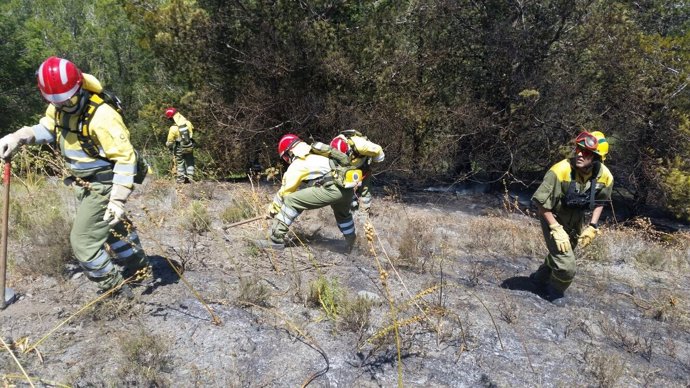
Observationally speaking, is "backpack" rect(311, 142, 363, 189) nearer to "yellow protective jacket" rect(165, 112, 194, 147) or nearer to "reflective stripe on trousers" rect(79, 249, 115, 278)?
"reflective stripe on trousers" rect(79, 249, 115, 278)

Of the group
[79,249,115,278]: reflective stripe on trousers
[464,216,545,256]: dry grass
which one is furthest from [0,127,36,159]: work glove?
[464,216,545,256]: dry grass

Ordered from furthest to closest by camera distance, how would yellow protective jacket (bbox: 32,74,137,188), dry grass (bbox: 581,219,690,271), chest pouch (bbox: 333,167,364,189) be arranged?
1. dry grass (bbox: 581,219,690,271)
2. chest pouch (bbox: 333,167,364,189)
3. yellow protective jacket (bbox: 32,74,137,188)

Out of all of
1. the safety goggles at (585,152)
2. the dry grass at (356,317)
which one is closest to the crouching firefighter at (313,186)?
the dry grass at (356,317)

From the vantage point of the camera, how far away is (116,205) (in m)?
2.79

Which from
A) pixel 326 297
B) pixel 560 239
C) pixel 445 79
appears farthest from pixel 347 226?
pixel 445 79

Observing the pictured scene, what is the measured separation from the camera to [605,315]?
3.96m

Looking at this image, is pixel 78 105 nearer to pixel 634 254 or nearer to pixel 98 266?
pixel 98 266

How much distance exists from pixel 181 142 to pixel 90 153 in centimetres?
647

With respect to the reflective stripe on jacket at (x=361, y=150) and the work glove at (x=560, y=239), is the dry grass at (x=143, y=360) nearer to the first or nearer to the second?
the reflective stripe on jacket at (x=361, y=150)

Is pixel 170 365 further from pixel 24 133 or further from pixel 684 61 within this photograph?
pixel 684 61

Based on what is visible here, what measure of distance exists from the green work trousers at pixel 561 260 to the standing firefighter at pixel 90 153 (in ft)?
11.5

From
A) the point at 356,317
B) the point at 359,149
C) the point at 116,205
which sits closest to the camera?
the point at 116,205

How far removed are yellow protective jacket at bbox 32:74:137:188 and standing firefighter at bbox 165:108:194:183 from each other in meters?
6.13

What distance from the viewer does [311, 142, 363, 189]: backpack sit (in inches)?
177
